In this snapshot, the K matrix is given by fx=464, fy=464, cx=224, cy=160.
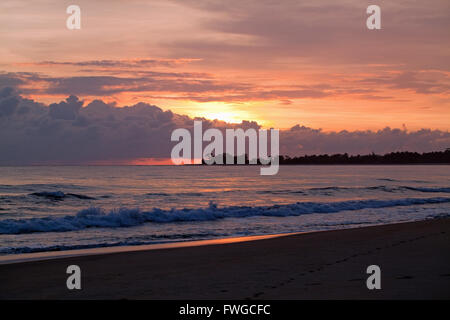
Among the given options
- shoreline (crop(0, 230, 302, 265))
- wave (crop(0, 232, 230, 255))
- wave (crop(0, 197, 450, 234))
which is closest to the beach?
shoreline (crop(0, 230, 302, 265))

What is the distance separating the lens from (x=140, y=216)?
24.4m

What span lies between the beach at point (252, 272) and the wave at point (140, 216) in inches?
328

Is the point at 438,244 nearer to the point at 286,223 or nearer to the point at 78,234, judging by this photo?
the point at 286,223

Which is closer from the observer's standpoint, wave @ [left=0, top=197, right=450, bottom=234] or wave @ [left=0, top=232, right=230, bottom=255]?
wave @ [left=0, top=232, right=230, bottom=255]

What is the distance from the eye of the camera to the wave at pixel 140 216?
20391mm

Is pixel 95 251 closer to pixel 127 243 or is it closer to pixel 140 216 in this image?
pixel 127 243

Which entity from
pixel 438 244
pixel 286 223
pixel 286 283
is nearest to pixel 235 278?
pixel 286 283

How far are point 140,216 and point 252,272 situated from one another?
15.3 m

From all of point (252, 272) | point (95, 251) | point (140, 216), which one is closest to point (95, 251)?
point (95, 251)

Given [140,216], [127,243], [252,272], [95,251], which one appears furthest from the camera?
[140,216]

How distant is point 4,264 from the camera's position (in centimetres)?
1189

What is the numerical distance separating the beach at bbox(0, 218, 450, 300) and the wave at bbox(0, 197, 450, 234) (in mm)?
8341

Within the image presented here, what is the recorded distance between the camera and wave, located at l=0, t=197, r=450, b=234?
20.4 meters

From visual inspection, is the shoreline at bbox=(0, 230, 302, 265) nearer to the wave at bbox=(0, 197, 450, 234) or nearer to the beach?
the beach
